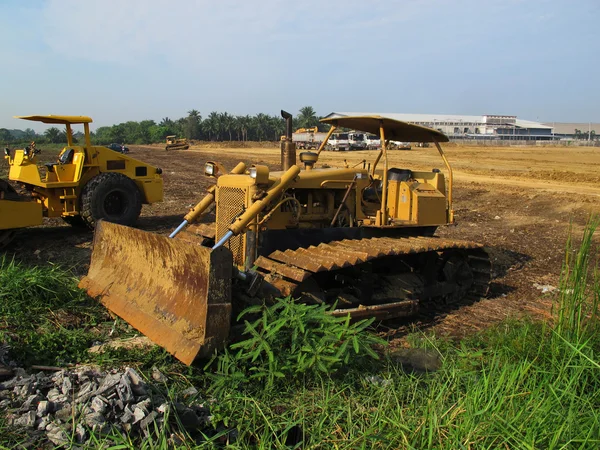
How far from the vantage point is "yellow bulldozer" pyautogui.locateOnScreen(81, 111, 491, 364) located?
14.9 feet

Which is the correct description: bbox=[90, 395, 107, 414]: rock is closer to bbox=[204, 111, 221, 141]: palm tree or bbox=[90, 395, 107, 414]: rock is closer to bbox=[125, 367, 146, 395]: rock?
bbox=[125, 367, 146, 395]: rock

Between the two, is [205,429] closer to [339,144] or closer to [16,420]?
[16,420]

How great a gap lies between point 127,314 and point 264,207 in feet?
5.82

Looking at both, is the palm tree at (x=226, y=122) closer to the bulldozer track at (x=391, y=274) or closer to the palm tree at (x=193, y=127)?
the palm tree at (x=193, y=127)

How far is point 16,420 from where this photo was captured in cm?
319

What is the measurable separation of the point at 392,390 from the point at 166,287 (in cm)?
234

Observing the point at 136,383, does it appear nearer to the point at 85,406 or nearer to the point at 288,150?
the point at 85,406

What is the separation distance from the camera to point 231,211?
6.22 m

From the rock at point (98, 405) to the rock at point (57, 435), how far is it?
0.22 meters

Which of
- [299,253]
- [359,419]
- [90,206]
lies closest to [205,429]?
[359,419]

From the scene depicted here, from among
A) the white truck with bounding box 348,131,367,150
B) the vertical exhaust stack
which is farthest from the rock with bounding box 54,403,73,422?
the white truck with bounding box 348,131,367,150

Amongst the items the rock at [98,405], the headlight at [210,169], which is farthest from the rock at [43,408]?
the headlight at [210,169]

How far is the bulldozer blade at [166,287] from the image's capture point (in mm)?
4270

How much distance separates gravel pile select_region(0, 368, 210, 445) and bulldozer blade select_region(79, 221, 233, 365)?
69 cm
